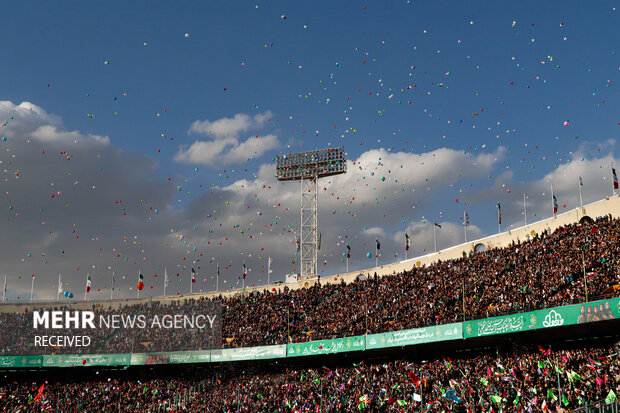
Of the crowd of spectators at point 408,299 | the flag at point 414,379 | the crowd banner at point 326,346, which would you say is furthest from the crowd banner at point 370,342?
the flag at point 414,379

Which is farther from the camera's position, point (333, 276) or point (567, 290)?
point (333, 276)

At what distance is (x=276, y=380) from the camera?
49.2 metres

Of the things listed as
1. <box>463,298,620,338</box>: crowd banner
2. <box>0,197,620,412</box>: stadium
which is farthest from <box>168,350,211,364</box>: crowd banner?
<box>463,298,620,338</box>: crowd banner

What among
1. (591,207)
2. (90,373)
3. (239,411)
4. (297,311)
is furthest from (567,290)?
(90,373)

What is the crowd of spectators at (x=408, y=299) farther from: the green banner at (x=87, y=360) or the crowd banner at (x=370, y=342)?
the green banner at (x=87, y=360)

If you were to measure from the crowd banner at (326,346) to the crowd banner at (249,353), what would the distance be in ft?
3.19

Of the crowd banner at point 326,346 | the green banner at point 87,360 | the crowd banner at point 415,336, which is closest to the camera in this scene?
the crowd banner at point 415,336

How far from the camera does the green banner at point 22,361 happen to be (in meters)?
58.6

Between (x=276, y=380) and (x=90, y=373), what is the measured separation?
71.2ft

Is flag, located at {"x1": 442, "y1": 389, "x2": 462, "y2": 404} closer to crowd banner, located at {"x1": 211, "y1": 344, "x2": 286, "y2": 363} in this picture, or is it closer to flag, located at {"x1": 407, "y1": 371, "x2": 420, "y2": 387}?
flag, located at {"x1": 407, "y1": 371, "x2": 420, "y2": 387}

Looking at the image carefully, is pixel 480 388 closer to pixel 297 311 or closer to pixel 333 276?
pixel 297 311

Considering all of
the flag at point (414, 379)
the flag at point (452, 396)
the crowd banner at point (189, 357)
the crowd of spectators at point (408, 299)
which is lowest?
the flag at point (452, 396)

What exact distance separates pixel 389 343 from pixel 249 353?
44.9ft

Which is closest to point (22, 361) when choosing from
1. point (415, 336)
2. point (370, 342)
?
point (370, 342)
